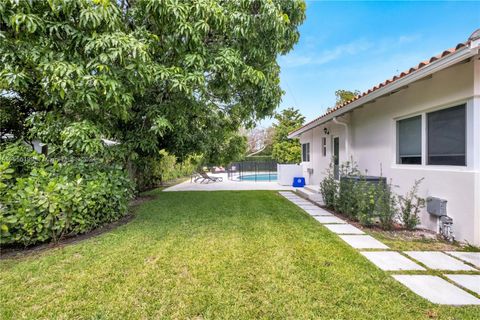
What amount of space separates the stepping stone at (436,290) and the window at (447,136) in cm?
247

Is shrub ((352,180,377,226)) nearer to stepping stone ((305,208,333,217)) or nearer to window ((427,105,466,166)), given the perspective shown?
stepping stone ((305,208,333,217))

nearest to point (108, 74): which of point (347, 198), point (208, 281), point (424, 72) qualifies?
point (208, 281)

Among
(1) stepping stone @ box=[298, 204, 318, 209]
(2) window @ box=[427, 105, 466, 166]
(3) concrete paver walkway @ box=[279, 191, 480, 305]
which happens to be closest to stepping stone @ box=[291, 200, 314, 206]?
(1) stepping stone @ box=[298, 204, 318, 209]

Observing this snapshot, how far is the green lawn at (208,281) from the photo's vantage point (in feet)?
8.55

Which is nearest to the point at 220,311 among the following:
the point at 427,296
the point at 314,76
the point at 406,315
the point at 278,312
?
the point at 278,312

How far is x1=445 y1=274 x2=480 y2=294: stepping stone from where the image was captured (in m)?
2.99

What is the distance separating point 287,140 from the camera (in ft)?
76.6

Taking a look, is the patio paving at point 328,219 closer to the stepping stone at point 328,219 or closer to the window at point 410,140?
the stepping stone at point 328,219

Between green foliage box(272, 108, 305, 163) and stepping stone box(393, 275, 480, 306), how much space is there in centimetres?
1681

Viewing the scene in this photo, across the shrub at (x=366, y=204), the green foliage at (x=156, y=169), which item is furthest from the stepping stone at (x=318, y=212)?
the green foliage at (x=156, y=169)

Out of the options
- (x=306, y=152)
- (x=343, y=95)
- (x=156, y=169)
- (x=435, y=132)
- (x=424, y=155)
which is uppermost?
(x=343, y=95)

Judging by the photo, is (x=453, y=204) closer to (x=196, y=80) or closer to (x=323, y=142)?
(x=196, y=80)

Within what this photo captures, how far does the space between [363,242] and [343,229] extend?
0.88 m

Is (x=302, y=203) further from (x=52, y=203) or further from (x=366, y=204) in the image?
(x=52, y=203)
